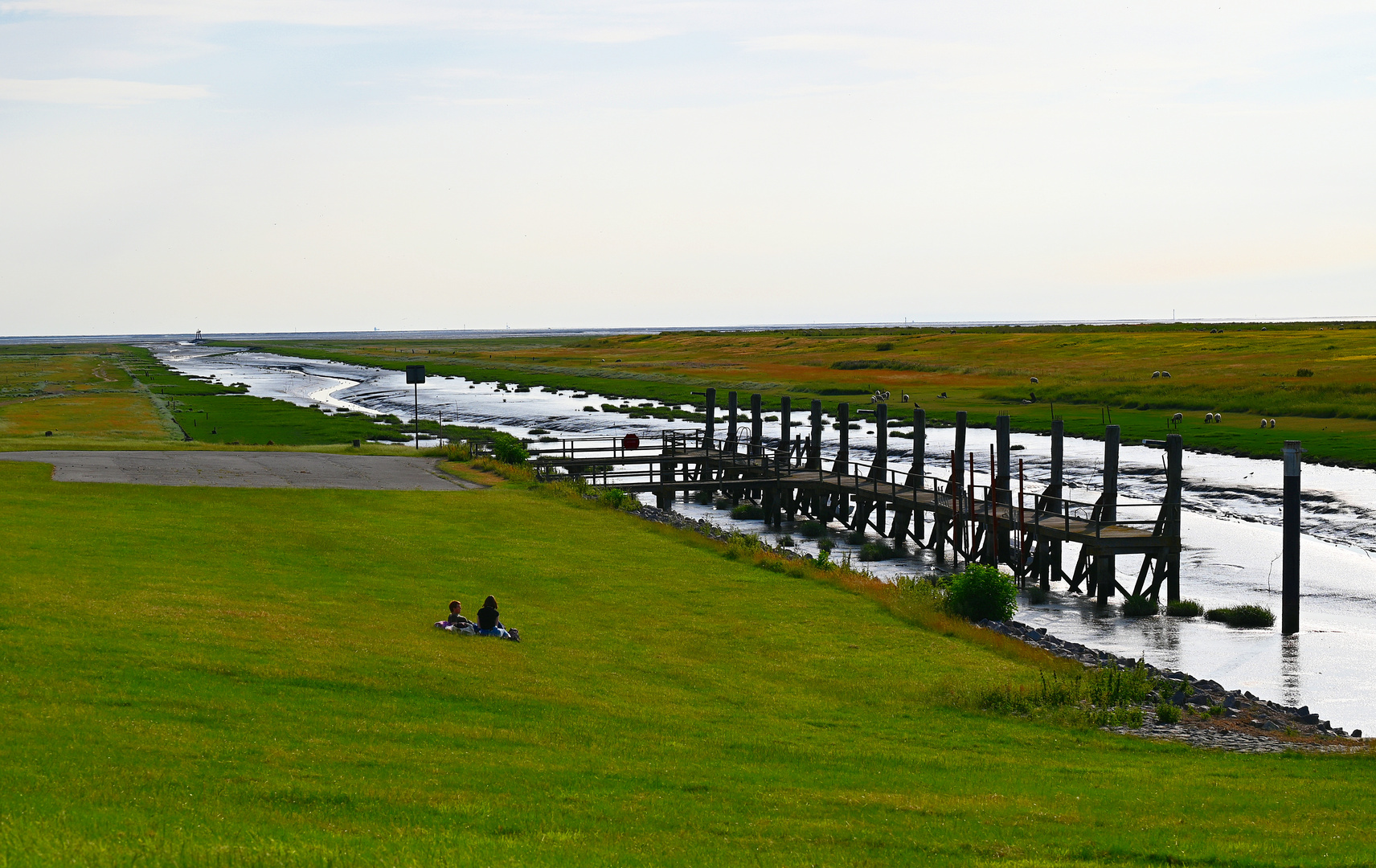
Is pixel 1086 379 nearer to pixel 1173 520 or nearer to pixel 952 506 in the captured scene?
pixel 952 506

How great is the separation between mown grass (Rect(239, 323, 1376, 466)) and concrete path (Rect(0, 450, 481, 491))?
37.7 meters

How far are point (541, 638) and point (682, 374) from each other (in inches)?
4659

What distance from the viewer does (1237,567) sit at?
36.4 metres

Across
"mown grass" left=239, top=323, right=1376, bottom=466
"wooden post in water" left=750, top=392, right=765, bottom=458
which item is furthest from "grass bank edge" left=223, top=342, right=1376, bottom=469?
"wooden post in water" left=750, top=392, right=765, bottom=458

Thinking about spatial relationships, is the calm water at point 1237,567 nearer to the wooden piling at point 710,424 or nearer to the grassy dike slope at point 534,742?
the wooden piling at point 710,424

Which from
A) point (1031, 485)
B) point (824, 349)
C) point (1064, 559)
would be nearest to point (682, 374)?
point (824, 349)

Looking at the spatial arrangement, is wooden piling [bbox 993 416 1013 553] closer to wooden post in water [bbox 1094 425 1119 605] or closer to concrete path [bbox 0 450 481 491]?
wooden post in water [bbox 1094 425 1119 605]

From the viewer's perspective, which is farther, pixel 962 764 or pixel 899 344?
pixel 899 344

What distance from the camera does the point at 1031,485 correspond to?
52250 mm

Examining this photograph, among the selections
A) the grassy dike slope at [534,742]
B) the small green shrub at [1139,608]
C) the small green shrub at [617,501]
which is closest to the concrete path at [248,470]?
the small green shrub at [617,501]

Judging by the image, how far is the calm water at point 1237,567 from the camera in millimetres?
25297

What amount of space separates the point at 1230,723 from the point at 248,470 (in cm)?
3587

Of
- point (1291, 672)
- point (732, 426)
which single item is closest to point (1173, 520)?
point (1291, 672)

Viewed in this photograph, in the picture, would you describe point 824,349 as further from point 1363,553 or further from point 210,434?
point 1363,553
